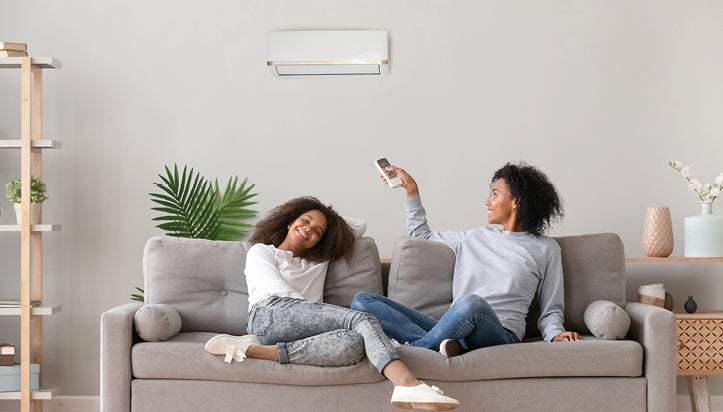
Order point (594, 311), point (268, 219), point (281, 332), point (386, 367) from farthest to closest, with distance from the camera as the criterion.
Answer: point (268, 219) → point (594, 311) → point (281, 332) → point (386, 367)

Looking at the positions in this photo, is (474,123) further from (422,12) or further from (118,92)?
(118,92)

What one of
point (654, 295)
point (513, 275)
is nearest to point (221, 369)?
point (513, 275)

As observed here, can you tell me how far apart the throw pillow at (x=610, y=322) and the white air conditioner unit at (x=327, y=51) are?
5.20ft

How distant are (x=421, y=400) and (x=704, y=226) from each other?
193 centimetres

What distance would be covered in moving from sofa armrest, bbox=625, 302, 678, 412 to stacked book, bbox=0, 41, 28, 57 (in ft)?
9.67

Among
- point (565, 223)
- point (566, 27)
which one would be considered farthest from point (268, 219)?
point (566, 27)

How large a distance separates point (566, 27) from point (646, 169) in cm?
79

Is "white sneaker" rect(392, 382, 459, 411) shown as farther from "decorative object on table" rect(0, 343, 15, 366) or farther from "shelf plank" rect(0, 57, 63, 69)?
"shelf plank" rect(0, 57, 63, 69)

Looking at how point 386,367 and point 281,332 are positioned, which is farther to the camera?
point 281,332

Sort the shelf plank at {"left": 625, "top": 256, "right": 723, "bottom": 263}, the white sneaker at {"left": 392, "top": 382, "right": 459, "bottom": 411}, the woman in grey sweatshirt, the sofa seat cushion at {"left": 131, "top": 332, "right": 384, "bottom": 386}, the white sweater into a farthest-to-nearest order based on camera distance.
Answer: the shelf plank at {"left": 625, "top": 256, "right": 723, "bottom": 263}
the white sweater
the woman in grey sweatshirt
the sofa seat cushion at {"left": 131, "top": 332, "right": 384, "bottom": 386}
the white sneaker at {"left": 392, "top": 382, "right": 459, "bottom": 411}

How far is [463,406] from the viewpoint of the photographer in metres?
2.91

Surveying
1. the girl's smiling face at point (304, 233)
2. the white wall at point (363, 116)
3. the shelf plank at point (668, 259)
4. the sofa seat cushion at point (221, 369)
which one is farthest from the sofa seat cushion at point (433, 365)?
the white wall at point (363, 116)

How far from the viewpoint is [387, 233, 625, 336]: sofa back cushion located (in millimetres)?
3406

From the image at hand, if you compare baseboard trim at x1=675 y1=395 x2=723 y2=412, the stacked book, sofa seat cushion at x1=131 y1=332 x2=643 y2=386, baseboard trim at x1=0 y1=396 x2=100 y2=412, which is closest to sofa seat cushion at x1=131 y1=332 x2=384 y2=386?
sofa seat cushion at x1=131 y1=332 x2=643 y2=386
